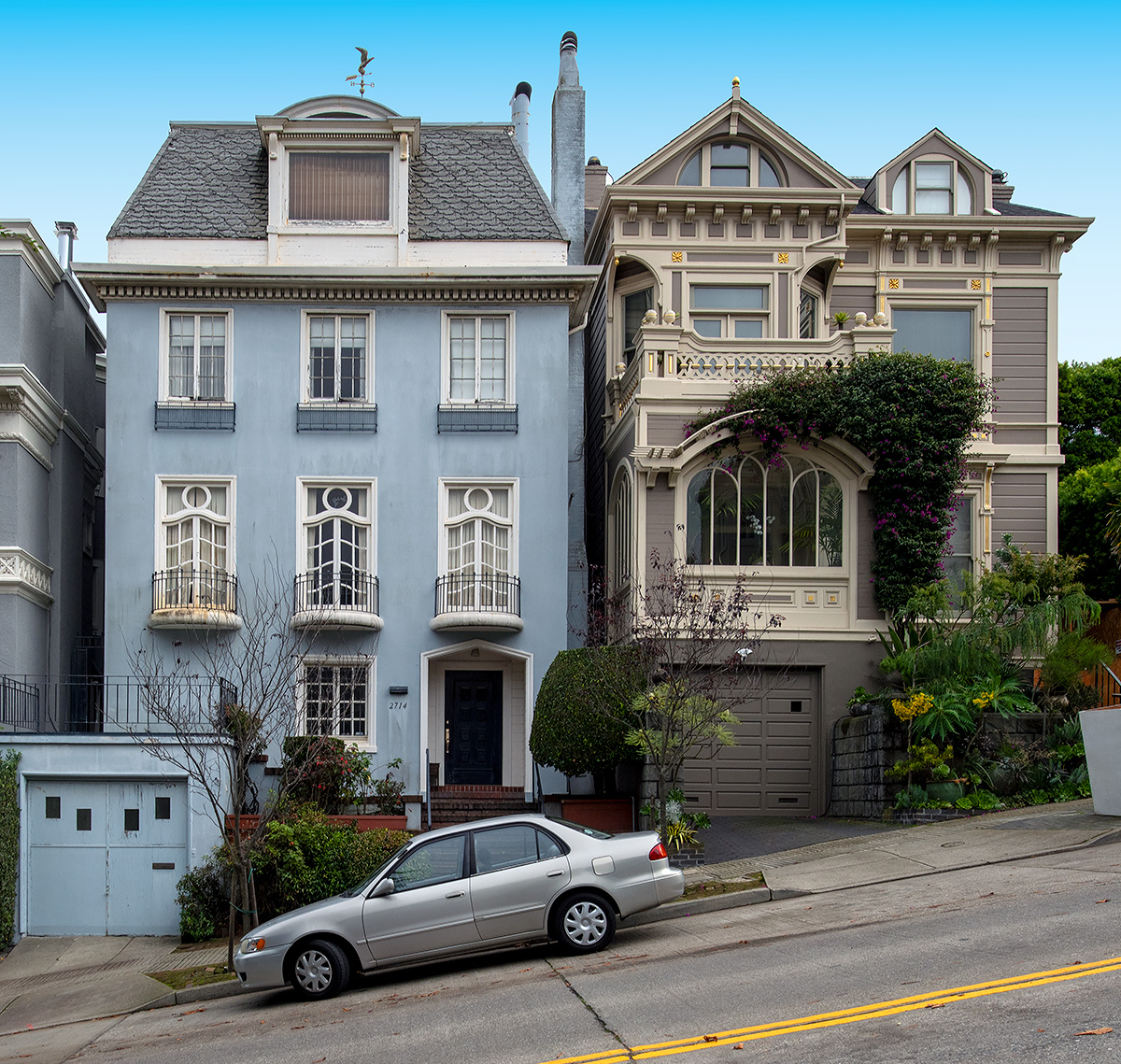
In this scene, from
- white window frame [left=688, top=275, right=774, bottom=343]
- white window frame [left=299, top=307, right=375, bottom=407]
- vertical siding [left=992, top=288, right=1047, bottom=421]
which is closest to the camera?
white window frame [left=299, top=307, right=375, bottom=407]

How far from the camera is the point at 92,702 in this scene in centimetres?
2262

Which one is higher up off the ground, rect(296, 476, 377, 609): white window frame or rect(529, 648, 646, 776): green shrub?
rect(296, 476, 377, 609): white window frame

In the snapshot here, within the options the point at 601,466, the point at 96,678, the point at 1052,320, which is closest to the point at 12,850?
the point at 96,678

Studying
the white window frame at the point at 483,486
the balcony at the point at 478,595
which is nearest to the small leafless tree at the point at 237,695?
the balcony at the point at 478,595

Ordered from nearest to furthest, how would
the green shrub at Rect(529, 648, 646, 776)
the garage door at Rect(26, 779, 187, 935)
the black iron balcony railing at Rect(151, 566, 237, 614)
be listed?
the garage door at Rect(26, 779, 187, 935)
the green shrub at Rect(529, 648, 646, 776)
the black iron balcony railing at Rect(151, 566, 237, 614)

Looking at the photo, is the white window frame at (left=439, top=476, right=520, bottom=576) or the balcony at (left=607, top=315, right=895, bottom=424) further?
the white window frame at (left=439, top=476, right=520, bottom=576)

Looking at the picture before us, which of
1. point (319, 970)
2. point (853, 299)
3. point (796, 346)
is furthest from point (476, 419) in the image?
point (319, 970)

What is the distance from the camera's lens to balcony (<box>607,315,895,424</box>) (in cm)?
2198

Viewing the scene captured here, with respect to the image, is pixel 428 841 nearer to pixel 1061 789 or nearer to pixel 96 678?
pixel 1061 789

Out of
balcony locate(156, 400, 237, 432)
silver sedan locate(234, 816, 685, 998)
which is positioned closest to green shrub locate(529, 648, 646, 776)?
silver sedan locate(234, 816, 685, 998)

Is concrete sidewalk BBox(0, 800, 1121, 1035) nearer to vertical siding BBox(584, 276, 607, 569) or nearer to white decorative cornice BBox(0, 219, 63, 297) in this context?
vertical siding BBox(584, 276, 607, 569)

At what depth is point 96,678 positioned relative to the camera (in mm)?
23094

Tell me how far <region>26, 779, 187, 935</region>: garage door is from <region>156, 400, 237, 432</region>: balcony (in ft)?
22.7

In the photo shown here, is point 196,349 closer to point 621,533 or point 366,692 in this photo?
point 366,692
